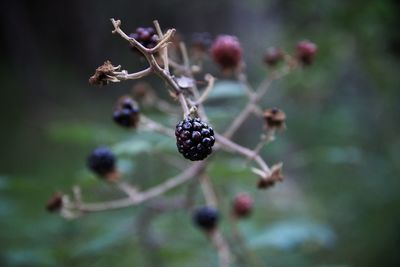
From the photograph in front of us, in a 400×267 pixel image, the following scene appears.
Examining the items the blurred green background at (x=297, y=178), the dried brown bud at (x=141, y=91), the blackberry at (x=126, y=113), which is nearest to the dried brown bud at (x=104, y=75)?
the blackberry at (x=126, y=113)

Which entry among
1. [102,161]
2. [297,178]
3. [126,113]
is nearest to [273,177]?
[126,113]

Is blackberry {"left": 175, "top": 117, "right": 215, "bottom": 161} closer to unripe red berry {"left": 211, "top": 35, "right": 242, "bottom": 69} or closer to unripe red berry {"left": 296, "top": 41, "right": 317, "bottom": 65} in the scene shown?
unripe red berry {"left": 211, "top": 35, "right": 242, "bottom": 69}

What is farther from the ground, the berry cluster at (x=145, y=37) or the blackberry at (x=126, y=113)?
the blackberry at (x=126, y=113)

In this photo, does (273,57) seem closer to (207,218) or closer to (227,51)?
(227,51)

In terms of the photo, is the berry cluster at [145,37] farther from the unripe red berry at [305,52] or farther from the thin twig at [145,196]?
the unripe red berry at [305,52]

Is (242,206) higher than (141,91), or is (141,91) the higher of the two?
(141,91)

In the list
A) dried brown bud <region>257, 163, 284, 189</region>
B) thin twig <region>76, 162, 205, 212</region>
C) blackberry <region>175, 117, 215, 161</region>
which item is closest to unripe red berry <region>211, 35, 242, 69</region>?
thin twig <region>76, 162, 205, 212</region>
